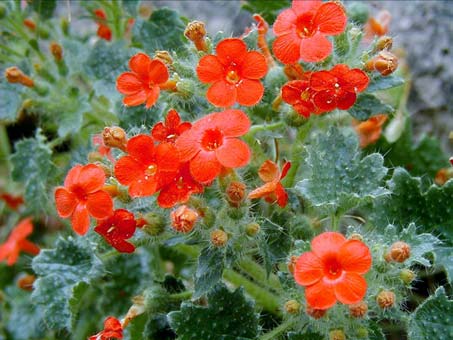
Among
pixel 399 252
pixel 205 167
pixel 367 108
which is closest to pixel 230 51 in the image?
pixel 205 167

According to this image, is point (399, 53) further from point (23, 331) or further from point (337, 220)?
point (23, 331)

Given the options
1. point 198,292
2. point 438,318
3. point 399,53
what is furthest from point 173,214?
point 399,53

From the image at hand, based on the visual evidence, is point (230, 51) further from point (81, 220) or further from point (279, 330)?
point (279, 330)

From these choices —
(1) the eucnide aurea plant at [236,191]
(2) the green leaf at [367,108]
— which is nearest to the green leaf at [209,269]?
(1) the eucnide aurea plant at [236,191]

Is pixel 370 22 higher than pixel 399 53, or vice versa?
pixel 370 22

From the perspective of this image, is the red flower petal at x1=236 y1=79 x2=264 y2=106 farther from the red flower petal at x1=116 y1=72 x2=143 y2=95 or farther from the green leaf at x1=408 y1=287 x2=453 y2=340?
the green leaf at x1=408 y1=287 x2=453 y2=340

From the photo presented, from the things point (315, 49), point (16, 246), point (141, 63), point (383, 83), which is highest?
point (315, 49)

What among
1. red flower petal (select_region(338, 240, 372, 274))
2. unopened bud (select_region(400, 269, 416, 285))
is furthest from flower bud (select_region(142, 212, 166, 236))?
unopened bud (select_region(400, 269, 416, 285))

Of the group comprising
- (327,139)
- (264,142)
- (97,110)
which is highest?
(327,139)
